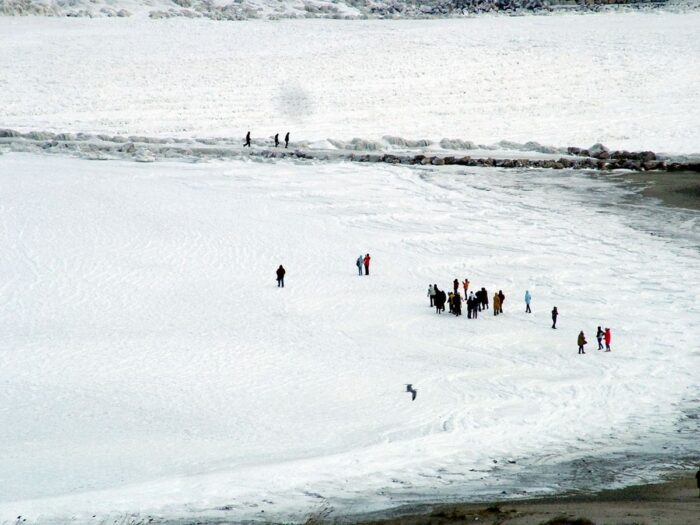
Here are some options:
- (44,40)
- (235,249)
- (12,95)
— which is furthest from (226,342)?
(44,40)

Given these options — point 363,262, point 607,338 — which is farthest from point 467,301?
point 363,262

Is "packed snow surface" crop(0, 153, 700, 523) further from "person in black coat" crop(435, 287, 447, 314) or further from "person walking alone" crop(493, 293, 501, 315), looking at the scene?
"person in black coat" crop(435, 287, 447, 314)

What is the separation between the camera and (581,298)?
2164 cm

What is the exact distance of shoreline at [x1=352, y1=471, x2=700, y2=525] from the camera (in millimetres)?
10969

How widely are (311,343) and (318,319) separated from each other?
145cm

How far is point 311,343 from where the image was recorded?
18.9 m

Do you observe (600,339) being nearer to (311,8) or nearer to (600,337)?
(600,337)

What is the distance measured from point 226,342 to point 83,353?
97.7 inches

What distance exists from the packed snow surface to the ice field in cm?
6

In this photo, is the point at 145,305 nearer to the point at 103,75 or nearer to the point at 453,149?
the point at 453,149

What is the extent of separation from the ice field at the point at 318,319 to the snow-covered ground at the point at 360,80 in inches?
13.6

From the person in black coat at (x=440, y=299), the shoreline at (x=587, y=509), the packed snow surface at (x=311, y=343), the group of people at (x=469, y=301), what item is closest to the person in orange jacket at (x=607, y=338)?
the packed snow surface at (x=311, y=343)

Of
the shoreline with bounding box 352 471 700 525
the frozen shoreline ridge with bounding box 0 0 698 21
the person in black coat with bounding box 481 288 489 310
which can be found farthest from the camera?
the frozen shoreline ridge with bounding box 0 0 698 21

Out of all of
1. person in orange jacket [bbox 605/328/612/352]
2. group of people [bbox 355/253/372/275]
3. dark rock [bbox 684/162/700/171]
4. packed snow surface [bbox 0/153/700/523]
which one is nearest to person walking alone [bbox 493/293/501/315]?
packed snow surface [bbox 0/153/700/523]
